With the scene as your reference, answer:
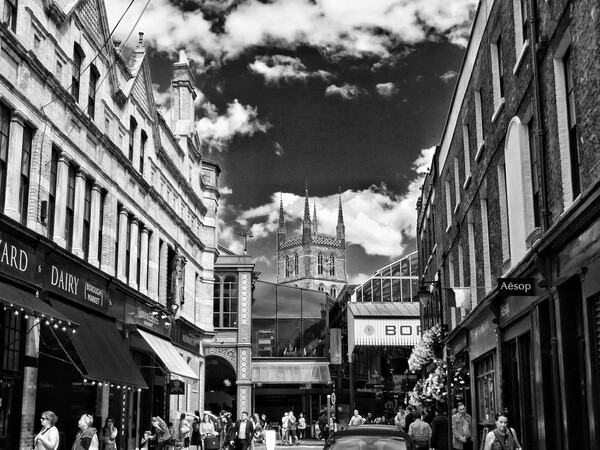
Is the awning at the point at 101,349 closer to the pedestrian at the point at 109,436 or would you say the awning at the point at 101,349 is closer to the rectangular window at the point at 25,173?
the pedestrian at the point at 109,436

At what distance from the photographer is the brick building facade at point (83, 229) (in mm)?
17812

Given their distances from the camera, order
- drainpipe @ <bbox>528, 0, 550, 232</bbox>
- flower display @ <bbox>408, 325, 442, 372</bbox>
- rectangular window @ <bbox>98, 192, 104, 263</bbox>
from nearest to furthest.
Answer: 1. drainpipe @ <bbox>528, 0, 550, 232</bbox>
2. rectangular window @ <bbox>98, 192, 104, 263</bbox>
3. flower display @ <bbox>408, 325, 442, 372</bbox>

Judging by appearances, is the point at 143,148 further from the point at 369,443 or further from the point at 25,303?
the point at 369,443

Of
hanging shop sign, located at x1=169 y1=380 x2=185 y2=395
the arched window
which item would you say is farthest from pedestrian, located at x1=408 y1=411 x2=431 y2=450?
the arched window

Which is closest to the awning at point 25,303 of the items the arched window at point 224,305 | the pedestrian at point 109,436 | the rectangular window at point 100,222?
the pedestrian at point 109,436

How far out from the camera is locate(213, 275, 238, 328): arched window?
183ft

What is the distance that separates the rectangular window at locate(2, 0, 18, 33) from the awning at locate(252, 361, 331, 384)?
41228 mm

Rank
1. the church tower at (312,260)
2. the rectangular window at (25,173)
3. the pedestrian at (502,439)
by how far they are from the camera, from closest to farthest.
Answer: the pedestrian at (502,439) → the rectangular window at (25,173) → the church tower at (312,260)

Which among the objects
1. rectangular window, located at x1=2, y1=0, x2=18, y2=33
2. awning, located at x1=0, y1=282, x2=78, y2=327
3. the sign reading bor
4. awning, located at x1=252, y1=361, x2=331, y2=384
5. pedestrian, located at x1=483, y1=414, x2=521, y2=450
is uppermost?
rectangular window, located at x1=2, y1=0, x2=18, y2=33

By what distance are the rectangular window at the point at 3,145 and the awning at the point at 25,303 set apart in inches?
78.9

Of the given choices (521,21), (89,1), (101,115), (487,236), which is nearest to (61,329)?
(101,115)

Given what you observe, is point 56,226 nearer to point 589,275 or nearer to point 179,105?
point 589,275

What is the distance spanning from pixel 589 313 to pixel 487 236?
9727 millimetres

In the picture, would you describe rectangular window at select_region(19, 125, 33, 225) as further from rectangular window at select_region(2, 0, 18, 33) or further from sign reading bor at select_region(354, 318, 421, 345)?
sign reading bor at select_region(354, 318, 421, 345)
